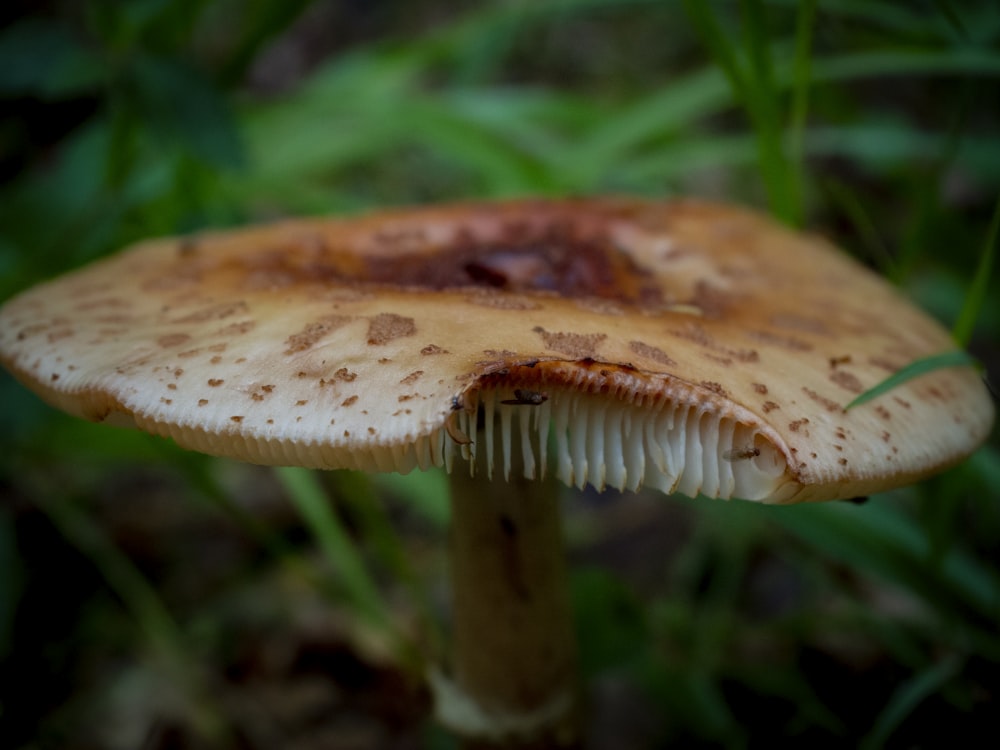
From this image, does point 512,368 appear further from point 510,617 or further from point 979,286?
point 979,286

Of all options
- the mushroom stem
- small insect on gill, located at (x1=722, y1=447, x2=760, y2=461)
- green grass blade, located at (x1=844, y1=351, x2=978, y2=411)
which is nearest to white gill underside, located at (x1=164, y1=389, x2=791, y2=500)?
small insect on gill, located at (x1=722, y1=447, x2=760, y2=461)

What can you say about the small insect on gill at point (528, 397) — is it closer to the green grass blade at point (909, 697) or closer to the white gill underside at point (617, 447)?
the white gill underside at point (617, 447)

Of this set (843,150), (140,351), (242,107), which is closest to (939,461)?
(140,351)

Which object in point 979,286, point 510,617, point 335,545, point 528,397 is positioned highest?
point 528,397

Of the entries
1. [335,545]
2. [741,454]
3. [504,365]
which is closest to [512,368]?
[504,365]

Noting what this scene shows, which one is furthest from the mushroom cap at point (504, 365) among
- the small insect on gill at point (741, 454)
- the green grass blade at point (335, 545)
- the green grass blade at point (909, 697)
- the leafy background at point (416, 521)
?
the green grass blade at point (335, 545)

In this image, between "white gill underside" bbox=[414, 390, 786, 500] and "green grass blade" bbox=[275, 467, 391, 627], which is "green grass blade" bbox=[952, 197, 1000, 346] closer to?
"white gill underside" bbox=[414, 390, 786, 500]
